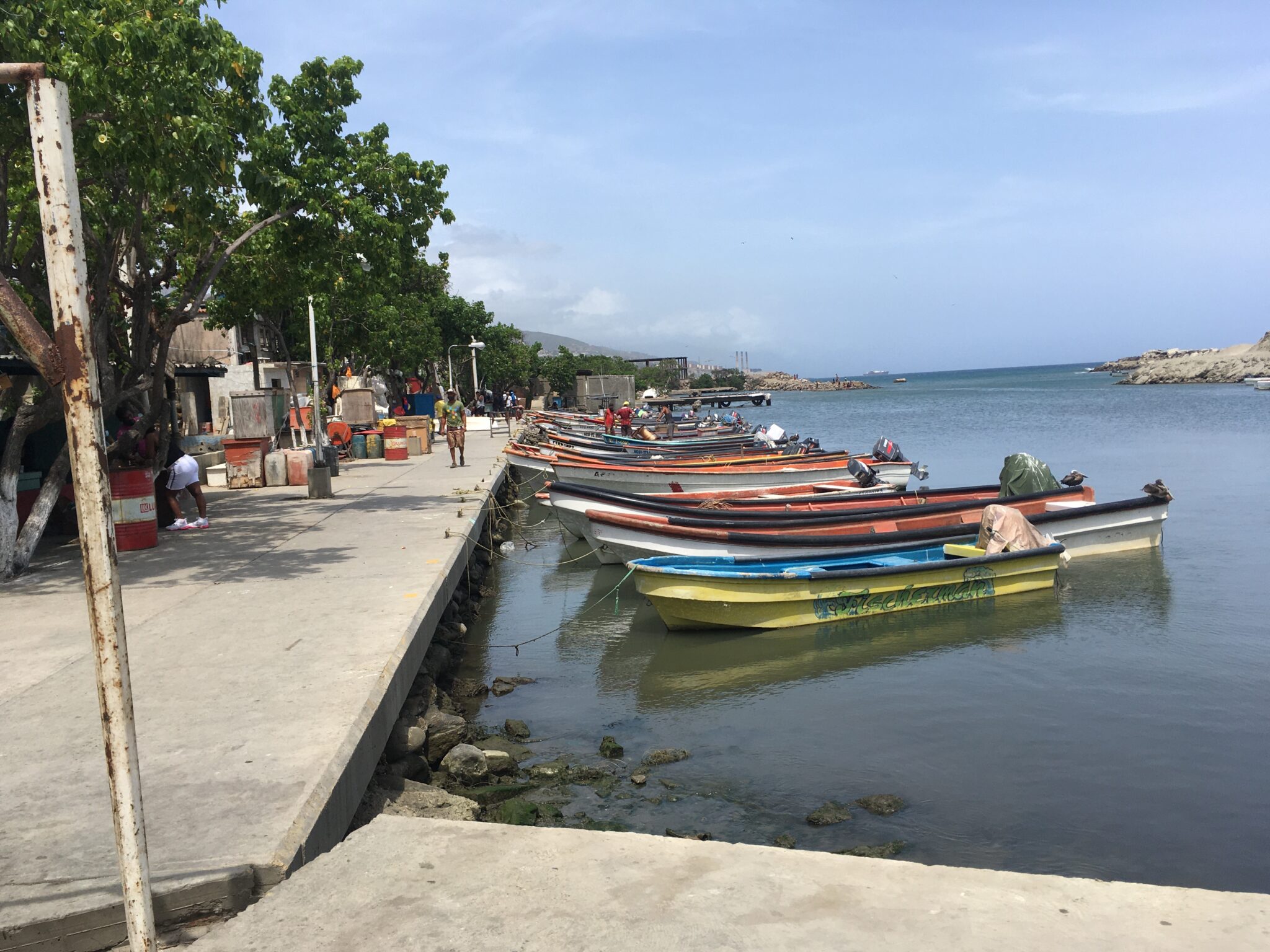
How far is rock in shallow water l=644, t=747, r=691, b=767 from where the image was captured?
7.82 meters

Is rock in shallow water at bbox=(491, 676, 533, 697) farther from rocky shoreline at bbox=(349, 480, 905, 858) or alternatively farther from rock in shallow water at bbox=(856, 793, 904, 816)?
rock in shallow water at bbox=(856, 793, 904, 816)

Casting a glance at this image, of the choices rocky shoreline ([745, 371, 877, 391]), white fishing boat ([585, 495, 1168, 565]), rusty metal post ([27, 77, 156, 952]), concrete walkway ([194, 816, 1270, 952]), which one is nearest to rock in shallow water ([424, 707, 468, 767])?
concrete walkway ([194, 816, 1270, 952])

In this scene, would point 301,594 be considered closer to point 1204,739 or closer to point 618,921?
point 618,921

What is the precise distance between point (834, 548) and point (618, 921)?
9.57 metres

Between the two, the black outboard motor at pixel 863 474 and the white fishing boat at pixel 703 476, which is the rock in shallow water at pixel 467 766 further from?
the white fishing boat at pixel 703 476

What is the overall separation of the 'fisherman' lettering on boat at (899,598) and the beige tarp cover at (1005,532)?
0.61 m

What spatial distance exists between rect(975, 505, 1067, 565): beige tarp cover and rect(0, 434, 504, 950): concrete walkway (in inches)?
262

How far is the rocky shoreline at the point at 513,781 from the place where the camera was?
623 centimetres

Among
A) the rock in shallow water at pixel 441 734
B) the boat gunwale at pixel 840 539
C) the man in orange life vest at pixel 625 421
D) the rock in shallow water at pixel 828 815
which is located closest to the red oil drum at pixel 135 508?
the rock in shallow water at pixel 441 734

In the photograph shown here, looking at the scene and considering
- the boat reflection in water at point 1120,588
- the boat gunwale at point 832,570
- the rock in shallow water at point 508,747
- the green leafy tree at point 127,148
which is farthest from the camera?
the boat reflection in water at point 1120,588

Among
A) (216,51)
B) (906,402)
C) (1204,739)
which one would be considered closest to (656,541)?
(1204,739)

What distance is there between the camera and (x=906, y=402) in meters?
101

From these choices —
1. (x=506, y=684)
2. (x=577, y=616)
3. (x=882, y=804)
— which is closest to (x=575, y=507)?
(x=577, y=616)

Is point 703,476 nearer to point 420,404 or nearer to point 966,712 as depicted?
point 966,712
